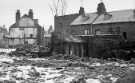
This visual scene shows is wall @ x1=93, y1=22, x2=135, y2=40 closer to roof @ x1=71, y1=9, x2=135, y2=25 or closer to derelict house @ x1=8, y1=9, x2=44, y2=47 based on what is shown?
roof @ x1=71, y1=9, x2=135, y2=25

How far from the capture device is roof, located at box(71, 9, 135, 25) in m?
31.8

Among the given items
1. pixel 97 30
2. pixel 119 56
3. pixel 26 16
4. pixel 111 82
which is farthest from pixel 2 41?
pixel 111 82

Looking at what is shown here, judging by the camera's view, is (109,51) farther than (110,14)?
No

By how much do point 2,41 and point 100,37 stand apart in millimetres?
33823

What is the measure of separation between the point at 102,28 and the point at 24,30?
27093mm

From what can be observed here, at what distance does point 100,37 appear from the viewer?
2819 centimetres

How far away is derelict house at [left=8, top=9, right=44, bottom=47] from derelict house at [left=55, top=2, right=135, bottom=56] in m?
12.5

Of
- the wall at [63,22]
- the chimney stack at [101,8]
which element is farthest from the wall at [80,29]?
the wall at [63,22]

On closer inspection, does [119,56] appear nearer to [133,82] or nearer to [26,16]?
[133,82]

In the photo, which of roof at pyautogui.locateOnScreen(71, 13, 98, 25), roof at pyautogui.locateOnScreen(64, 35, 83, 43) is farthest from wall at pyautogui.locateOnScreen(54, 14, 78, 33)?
roof at pyautogui.locateOnScreen(64, 35, 83, 43)

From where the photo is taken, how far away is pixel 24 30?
53594 millimetres

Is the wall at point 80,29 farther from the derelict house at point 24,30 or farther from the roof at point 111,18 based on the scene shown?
the derelict house at point 24,30

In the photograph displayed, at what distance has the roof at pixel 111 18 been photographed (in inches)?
1252

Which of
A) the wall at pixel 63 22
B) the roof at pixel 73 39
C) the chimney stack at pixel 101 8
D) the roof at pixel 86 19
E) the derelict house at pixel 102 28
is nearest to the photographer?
the derelict house at pixel 102 28
